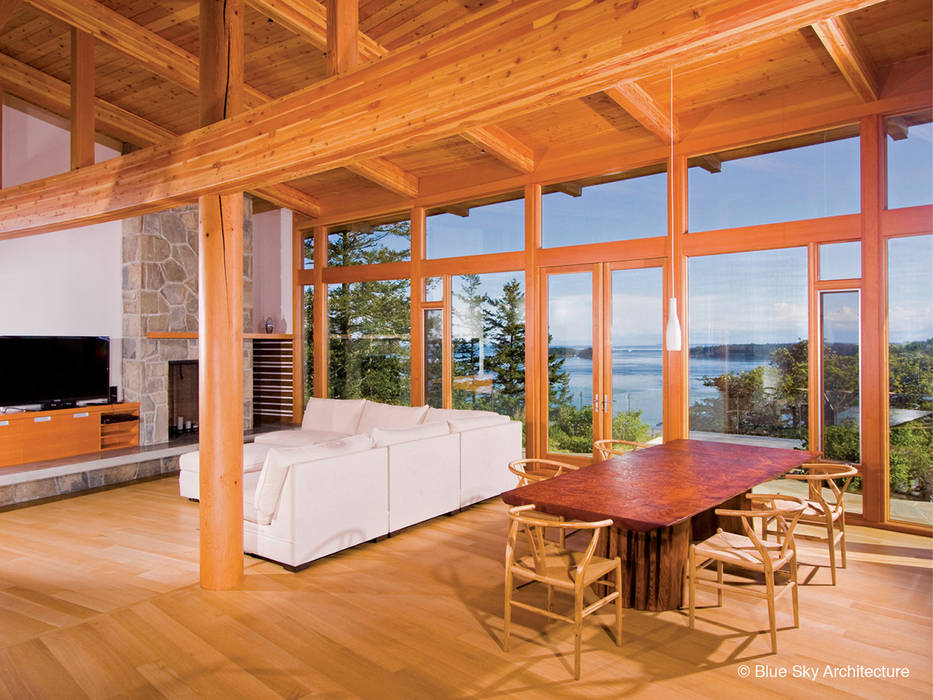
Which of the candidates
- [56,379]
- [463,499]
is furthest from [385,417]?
A: [56,379]

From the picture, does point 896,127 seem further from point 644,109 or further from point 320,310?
point 320,310

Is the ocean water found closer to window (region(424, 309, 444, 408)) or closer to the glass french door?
the glass french door

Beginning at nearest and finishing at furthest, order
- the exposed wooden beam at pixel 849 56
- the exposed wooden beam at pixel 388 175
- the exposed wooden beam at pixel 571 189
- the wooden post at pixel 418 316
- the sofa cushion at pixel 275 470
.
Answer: the sofa cushion at pixel 275 470 → the exposed wooden beam at pixel 849 56 → the exposed wooden beam at pixel 571 189 → the exposed wooden beam at pixel 388 175 → the wooden post at pixel 418 316

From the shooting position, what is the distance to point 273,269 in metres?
10.4

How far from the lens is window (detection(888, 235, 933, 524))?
16.4 ft

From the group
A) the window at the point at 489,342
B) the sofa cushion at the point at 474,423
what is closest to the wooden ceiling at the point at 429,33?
the window at the point at 489,342

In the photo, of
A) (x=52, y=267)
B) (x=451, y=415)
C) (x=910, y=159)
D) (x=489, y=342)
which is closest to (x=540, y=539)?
(x=451, y=415)

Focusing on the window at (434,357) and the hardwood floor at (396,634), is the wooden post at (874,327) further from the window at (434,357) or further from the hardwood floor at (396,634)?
the window at (434,357)

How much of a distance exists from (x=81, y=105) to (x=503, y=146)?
401 cm

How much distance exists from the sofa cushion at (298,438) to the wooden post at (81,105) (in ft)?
10.5

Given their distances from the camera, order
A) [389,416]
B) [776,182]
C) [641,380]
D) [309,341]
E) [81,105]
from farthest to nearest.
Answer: [309,341] → [389,416] → [641,380] → [776,182] → [81,105]

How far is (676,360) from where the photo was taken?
20.7 ft

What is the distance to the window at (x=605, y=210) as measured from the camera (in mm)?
6516

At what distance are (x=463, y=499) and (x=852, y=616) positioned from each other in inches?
120
